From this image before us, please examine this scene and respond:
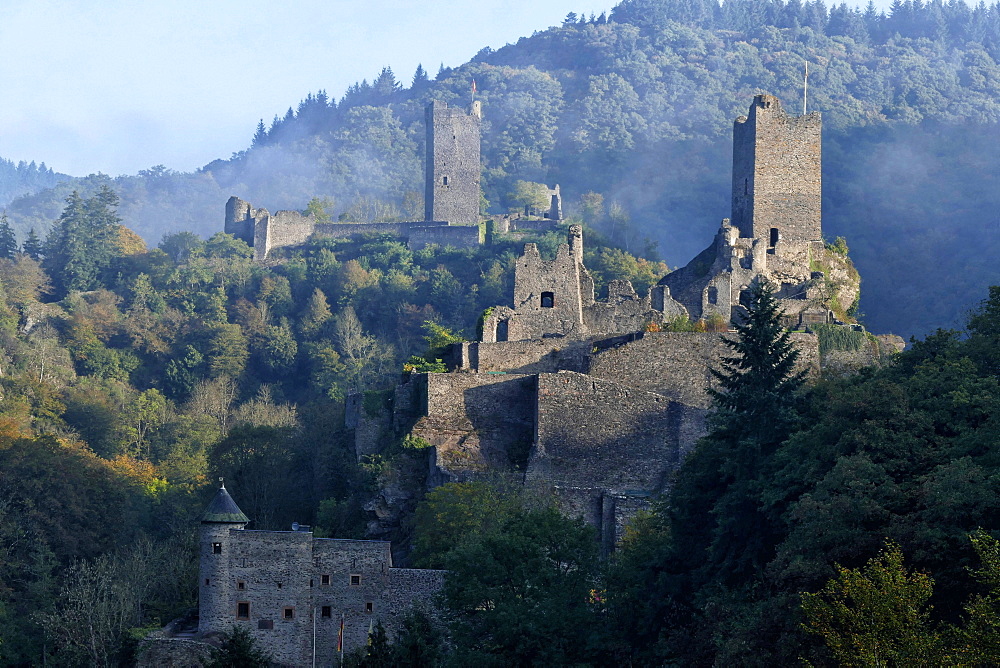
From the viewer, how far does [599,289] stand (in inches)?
2744

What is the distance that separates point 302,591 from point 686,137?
99926mm

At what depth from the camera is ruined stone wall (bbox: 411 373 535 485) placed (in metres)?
47.4

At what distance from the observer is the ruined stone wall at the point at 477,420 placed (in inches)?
1868

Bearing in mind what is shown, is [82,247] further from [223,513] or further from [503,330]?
[223,513]

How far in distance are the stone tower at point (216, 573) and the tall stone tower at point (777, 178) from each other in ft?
64.0

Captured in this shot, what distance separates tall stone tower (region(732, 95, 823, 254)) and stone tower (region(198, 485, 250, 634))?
1951cm

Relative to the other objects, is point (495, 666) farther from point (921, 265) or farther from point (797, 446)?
point (921, 265)

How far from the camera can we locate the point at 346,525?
4844 cm

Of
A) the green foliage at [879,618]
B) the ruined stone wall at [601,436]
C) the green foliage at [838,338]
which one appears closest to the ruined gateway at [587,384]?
the ruined stone wall at [601,436]

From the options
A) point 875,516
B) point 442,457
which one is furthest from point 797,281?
point 875,516

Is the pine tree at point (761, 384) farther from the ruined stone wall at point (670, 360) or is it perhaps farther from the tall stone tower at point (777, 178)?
the tall stone tower at point (777, 178)

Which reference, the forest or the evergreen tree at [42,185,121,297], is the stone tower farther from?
the evergreen tree at [42,185,121,297]

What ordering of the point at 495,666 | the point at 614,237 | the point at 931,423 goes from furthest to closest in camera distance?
the point at 614,237, the point at 495,666, the point at 931,423

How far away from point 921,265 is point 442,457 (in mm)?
54655
